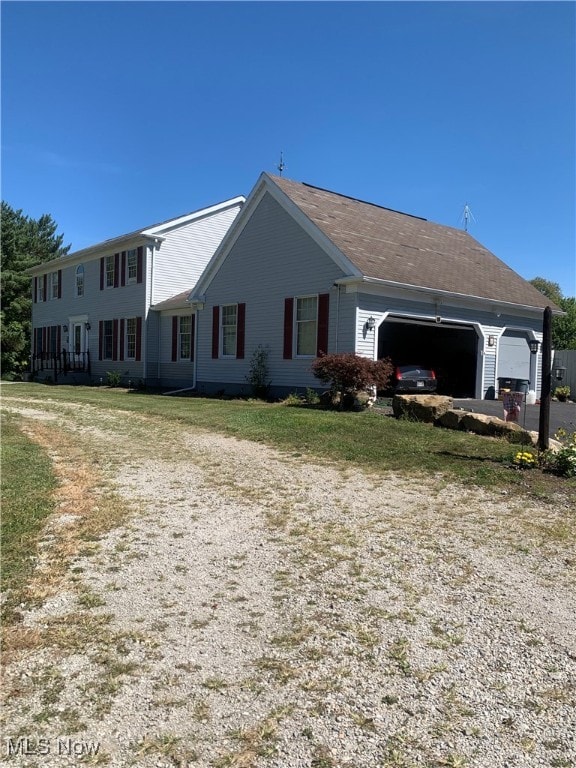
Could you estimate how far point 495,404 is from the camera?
53.6 ft

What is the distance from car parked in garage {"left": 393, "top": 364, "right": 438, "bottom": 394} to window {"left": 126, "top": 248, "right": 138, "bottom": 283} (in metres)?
13.6

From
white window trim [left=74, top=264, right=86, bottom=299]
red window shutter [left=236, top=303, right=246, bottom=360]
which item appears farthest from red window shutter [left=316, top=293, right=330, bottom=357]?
white window trim [left=74, top=264, right=86, bottom=299]

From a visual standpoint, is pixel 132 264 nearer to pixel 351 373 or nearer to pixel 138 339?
pixel 138 339

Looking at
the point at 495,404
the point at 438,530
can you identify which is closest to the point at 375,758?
the point at 438,530

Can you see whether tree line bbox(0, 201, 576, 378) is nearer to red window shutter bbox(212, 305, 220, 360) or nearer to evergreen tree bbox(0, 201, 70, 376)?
evergreen tree bbox(0, 201, 70, 376)

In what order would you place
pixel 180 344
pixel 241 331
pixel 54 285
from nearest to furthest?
pixel 241 331 → pixel 180 344 → pixel 54 285

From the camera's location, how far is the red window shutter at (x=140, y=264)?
79.6 ft

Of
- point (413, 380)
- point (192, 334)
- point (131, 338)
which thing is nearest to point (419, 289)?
point (413, 380)

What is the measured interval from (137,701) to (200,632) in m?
0.66

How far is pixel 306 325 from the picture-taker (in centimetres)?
1667

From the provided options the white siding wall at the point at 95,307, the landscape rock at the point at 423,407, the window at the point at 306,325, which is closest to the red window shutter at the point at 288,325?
the window at the point at 306,325

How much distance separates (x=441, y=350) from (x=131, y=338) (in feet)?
43.1

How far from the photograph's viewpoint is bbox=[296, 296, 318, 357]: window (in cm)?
1634

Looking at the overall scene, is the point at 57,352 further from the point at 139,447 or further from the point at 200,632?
the point at 200,632
